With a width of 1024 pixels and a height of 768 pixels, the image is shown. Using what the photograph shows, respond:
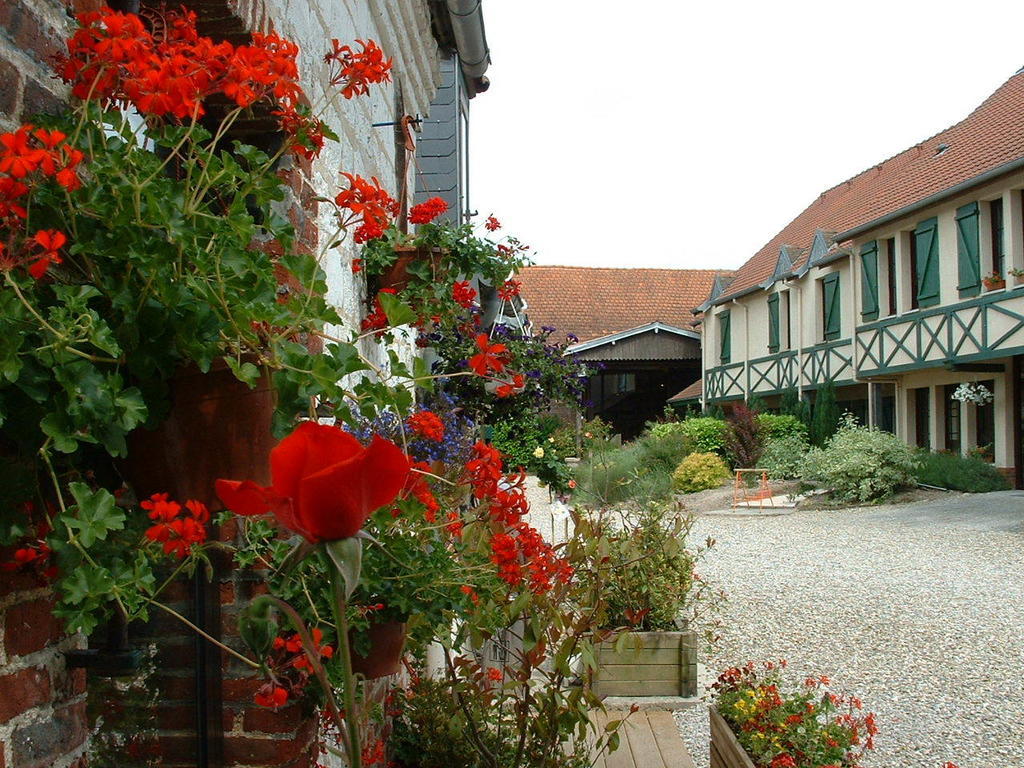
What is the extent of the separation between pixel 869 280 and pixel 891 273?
1.54ft

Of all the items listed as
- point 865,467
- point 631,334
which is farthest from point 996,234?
point 631,334

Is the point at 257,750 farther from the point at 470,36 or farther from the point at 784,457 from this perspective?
the point at 784,457

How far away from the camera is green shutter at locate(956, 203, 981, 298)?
14.7 meters

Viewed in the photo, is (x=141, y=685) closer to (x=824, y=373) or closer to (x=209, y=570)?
(x=209, y=570)

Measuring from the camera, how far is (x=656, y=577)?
5.12 meters

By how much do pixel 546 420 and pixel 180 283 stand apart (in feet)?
20.3

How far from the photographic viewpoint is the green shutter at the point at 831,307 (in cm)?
1919

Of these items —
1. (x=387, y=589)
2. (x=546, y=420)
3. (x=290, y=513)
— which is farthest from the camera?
(x=546, y=420)

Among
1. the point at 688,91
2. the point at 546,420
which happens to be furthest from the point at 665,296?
the point at 546,420

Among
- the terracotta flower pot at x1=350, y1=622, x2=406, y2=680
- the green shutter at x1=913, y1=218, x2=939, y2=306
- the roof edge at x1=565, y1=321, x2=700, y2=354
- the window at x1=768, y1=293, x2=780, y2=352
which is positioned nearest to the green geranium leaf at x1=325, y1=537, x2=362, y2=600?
the terracotta flower pot at x1=350, y1=622, x2=406, y2=680

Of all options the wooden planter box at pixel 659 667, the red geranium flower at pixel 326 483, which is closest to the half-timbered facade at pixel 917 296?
the wooden planter box at pixel 659 667

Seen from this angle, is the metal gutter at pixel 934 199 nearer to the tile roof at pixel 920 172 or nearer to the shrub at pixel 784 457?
the tile roof at pixel 920 172

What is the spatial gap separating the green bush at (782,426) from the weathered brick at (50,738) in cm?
1876

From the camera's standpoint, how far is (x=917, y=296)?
16.3m
